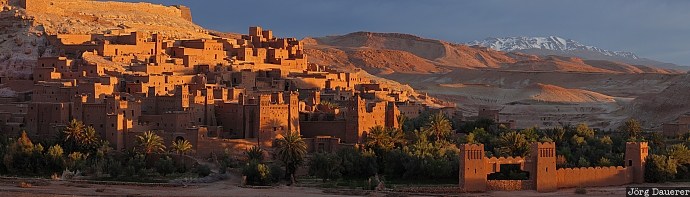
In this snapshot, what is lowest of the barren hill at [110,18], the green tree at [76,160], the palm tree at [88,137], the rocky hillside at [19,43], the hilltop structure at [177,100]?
the green tree at [76,160]

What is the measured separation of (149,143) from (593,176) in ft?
42.3

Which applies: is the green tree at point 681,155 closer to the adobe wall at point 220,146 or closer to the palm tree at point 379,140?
the palm tree at point 379,140

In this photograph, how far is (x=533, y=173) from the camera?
27.1 meters

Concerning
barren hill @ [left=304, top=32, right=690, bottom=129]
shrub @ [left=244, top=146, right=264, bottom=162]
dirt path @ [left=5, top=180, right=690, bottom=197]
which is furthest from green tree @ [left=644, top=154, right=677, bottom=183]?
barren hill @ [left=304, top=32, right=690, bottom=129]

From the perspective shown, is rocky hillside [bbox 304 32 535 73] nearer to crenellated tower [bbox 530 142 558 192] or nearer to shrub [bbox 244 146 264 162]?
shrub [bbox 244 146 264 162]

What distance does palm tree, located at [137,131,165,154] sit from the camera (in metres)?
29.9

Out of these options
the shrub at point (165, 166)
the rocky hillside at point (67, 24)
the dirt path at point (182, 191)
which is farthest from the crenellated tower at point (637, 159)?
the rocky hillside at point (67, 24)

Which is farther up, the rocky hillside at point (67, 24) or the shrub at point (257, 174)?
the rocky hillside at point (67, 24)

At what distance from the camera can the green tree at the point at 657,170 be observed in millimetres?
29391

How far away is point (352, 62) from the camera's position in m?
107

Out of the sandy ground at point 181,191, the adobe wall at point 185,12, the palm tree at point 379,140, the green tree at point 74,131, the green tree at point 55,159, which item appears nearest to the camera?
the sandy ground at point 181,191

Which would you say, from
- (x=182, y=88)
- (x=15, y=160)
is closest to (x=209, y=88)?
(x=182, y=88)

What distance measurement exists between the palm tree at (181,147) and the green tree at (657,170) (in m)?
13.6

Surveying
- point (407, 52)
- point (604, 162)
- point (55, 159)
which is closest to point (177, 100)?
point (55, 159)
